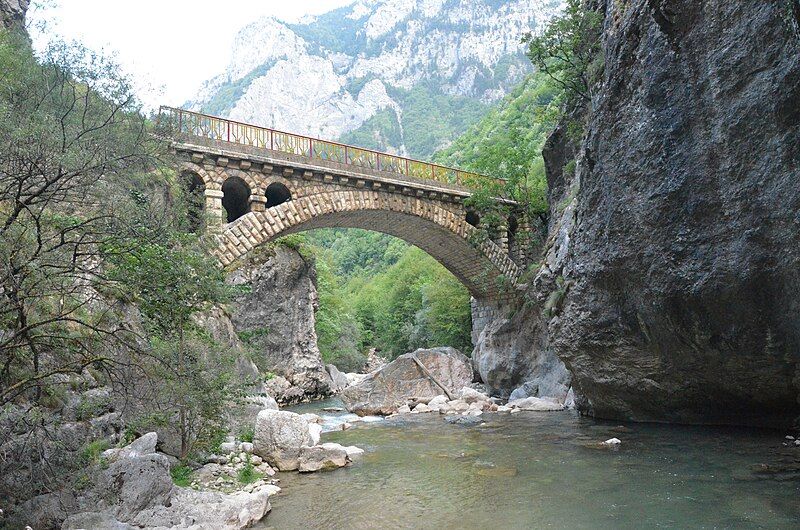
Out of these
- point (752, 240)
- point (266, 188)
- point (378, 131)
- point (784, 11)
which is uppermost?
point (378, 131)

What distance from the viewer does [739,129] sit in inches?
301

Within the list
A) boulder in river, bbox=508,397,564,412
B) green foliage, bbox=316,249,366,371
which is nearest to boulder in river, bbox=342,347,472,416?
boulder in river, bbox=508,397,564,412

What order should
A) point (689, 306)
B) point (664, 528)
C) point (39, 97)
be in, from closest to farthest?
point (664, 528), point (39, 97), point (689, 306)

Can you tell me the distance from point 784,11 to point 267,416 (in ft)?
32.1

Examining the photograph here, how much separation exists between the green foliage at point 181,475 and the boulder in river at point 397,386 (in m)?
10.7

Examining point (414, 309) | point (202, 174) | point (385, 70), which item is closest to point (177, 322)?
point (202, 174)

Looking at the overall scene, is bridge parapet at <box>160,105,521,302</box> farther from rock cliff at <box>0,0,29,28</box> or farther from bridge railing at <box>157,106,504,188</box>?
Result: rock cliff at <box>0,0,29,28</box>

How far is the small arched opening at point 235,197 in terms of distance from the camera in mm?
18209

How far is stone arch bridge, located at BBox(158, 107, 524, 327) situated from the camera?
1688 cm

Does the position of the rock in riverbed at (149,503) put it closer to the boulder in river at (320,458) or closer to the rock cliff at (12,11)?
the boulder in river at (320,458)

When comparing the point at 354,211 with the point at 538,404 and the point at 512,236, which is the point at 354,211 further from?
the point at 538,404

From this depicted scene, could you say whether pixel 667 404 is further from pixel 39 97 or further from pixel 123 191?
pixel 39 97

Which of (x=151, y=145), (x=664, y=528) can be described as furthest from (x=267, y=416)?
(x=664, y=528)

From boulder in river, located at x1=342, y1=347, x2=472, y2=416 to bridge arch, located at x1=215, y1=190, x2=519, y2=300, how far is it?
4.99m
